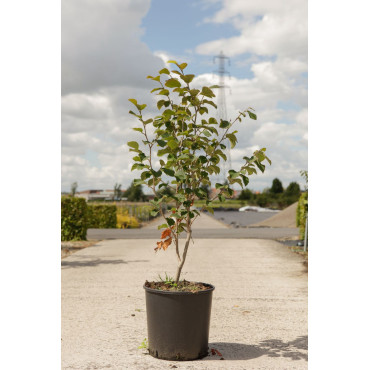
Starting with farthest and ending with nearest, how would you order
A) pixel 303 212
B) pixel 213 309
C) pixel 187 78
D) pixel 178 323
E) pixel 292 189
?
1. pixel 292 189
2. pixel 303 212
3. pixel 213 309
4. pixel 187 78
5. pixel 178 323

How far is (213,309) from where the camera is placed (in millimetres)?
5668

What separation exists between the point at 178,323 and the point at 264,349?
101 cm

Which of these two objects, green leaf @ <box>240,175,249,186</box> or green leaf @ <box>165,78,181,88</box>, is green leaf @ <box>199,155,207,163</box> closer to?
green leaf @ <box>240,175,249,186</box>

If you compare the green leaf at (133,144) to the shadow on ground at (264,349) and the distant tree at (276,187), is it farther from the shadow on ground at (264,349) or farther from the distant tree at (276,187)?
the distant tree at (276,187)

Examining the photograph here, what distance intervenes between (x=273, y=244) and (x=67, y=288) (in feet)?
25.3

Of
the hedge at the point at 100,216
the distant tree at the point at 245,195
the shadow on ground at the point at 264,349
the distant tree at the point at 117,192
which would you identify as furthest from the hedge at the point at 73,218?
the distant tree at the point at 245,195

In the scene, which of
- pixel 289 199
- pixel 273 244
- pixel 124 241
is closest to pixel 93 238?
pixel 124 241

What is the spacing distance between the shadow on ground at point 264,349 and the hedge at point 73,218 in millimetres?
10482

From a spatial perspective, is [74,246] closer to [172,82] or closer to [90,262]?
[90,262]

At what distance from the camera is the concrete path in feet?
12.9

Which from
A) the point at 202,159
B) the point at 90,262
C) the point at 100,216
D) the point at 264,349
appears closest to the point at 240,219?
the point at 100,216

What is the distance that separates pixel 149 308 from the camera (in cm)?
384

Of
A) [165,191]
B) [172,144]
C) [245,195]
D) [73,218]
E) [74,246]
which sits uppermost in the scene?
[172,144]

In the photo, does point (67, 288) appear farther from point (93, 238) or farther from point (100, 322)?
point (93, 238)
